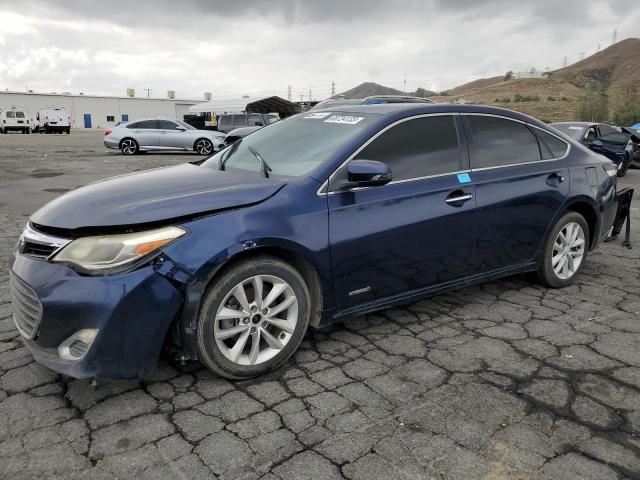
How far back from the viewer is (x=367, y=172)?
10.4ft

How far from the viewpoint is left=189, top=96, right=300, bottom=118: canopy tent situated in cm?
3730

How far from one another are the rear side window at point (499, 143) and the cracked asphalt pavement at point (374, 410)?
1217 mm

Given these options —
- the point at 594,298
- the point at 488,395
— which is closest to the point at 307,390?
the point at 488,395

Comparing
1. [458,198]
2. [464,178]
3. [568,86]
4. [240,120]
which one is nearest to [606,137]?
Result: [464,178]

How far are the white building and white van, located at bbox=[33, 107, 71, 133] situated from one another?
21.9 meters

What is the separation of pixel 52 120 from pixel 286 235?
44.2 m

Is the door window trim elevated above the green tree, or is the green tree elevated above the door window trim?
the green tree

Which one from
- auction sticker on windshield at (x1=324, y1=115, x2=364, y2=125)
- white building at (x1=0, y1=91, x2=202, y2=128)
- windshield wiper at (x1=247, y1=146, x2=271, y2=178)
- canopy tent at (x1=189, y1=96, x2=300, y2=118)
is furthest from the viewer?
white building at (x1=0, y1=91, x2=202, y2=128)

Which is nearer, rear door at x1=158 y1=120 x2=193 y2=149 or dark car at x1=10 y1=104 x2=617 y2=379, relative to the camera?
dark car at x1=10 y1=104 x2=617 y2=379

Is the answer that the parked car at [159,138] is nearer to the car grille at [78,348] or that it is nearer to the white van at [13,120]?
the car grille at [78,348]

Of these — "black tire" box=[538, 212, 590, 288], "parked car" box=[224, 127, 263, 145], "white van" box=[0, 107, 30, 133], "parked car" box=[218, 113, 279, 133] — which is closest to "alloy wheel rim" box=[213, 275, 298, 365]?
"parked car" box=[224, 127, 263, 145]

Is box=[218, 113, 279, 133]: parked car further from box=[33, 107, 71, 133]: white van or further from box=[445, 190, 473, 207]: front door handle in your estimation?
box=[33, 107, 71, 133]: white van

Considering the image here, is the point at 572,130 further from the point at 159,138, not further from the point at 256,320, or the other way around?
the point at 159,138

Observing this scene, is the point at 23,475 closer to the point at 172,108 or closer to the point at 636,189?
the point at 636,189
